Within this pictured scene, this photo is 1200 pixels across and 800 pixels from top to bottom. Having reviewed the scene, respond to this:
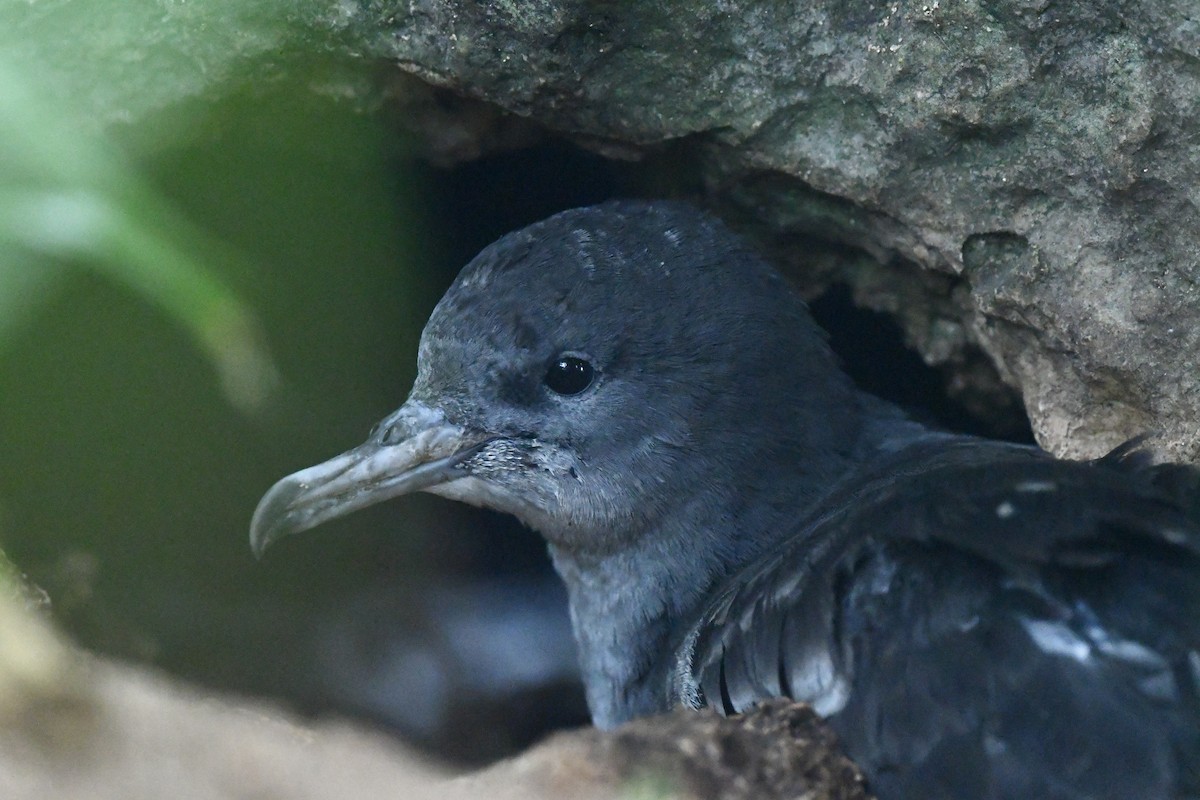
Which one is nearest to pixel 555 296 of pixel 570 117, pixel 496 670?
pixel 570 117

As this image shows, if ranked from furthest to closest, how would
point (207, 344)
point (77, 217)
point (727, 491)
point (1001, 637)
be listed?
point (727, 491)
point (207, 344)
point (1001, 637)
point (77, 217)

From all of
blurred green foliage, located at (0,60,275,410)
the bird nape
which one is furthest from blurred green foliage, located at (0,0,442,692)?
blurred green foliage, located at (0,60,275,410)

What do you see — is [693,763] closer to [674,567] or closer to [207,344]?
[674,567]

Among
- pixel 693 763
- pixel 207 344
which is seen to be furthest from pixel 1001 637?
pixel 207 344

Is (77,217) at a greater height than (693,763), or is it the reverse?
(77,217)

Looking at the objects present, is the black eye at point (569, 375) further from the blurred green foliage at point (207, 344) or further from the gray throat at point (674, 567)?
the blurred green foliage at point (207, 344)

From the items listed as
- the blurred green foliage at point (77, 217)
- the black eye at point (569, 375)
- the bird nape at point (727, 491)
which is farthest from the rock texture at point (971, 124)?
the blurred green foliage at point (77, 217)
